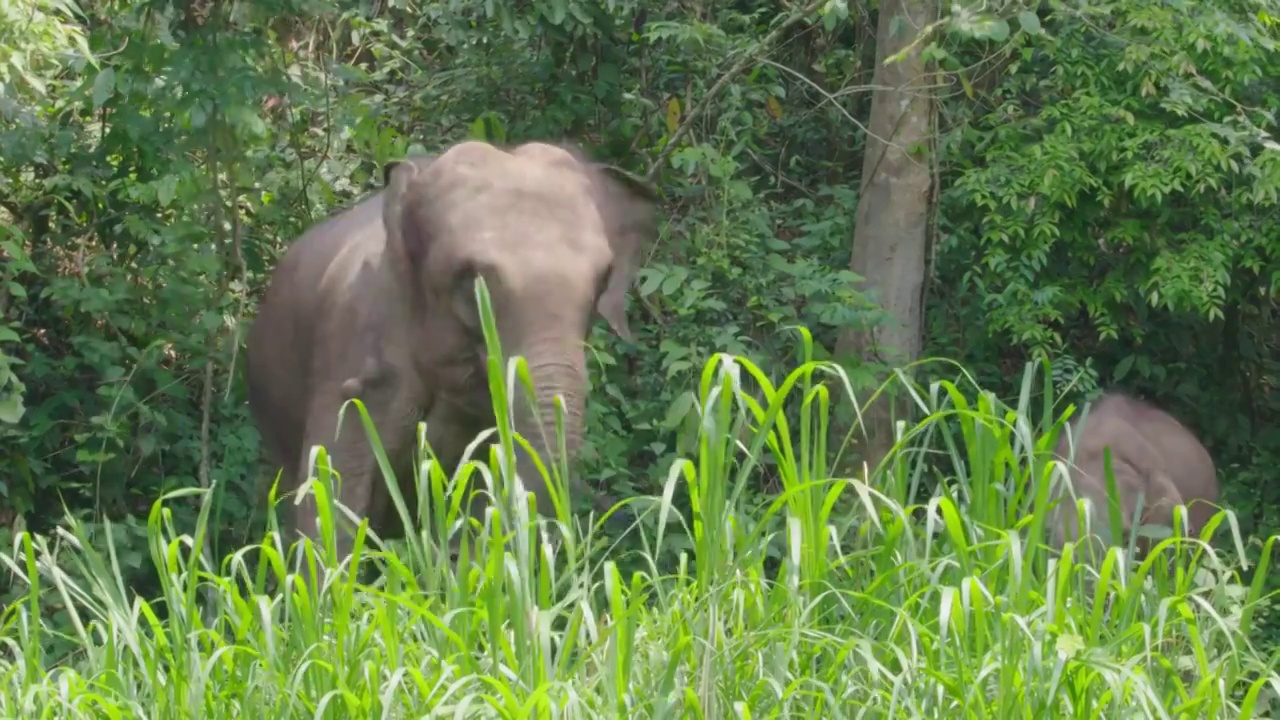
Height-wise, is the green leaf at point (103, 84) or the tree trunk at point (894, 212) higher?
the green leaf at point (103, 84)

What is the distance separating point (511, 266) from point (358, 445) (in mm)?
678

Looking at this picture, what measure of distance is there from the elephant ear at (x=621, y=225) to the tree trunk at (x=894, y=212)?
1896 millimetres

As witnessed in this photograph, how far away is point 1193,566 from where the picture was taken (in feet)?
11.4

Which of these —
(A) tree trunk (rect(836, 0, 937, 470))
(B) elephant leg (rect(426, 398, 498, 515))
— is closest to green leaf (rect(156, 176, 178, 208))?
(B) elephant leg (rect(426, 398, 498, 515))

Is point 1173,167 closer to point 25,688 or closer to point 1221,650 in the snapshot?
point 1221,650

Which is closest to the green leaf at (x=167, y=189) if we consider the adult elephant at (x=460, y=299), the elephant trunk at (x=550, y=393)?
the adult elephant at (x=460, y=299)

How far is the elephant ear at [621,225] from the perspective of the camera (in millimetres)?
4809

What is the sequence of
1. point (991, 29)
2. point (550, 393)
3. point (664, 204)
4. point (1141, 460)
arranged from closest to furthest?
point (550, 393) → point (991, 29) → point (1141, 460) → point (664, 204)

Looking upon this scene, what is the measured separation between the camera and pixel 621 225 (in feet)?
16.2

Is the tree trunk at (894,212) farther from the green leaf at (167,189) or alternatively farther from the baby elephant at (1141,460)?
the green leaf at (167,189)

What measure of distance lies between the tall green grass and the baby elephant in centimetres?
225

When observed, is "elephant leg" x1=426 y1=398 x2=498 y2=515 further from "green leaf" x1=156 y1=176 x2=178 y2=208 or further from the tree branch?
the tree branch

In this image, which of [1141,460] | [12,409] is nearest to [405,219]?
[12,409]

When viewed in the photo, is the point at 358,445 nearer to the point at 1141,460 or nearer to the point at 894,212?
the point at 1141,460
